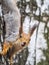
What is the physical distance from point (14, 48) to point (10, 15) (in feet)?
0.65

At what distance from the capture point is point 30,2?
641 centimetres

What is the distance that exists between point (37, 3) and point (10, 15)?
6.8 inches

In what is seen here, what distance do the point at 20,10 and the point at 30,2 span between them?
0.07 metres

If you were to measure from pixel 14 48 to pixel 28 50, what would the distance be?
8 centimetres

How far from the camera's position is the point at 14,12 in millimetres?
6387

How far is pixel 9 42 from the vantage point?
643 centimetres

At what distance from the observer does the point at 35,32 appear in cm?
645

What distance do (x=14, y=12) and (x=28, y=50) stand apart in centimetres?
24

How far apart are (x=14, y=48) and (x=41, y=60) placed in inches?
6.8

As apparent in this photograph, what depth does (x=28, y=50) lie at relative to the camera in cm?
645

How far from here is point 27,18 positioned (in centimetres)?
642

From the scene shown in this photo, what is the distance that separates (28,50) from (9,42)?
121 mm

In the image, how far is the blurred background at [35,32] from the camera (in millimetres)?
6418

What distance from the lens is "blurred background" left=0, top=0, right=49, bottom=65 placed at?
6.42m
